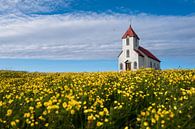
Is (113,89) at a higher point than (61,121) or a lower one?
higher

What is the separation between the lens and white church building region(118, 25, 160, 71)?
76.7 meters

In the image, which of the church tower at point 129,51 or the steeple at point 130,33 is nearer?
the church tower at point 129,51

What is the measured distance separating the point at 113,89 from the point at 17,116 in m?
4.72

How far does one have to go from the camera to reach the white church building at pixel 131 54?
7669 centimetres

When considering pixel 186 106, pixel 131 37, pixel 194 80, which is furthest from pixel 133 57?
pixel 186 106

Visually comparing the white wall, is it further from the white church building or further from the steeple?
the steeple

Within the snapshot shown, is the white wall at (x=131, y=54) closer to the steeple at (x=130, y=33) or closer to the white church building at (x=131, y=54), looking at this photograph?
the white church building at (x=131, y=54)

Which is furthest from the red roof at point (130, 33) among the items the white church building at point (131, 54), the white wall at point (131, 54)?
the white wall at point (131, 54)

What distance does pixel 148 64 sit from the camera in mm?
81438

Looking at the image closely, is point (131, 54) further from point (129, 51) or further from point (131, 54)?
point (129, 51)

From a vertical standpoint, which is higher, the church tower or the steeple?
the steeple

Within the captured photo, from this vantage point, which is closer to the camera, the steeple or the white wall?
the white wall

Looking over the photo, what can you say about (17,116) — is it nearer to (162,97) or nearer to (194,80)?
(162,97)

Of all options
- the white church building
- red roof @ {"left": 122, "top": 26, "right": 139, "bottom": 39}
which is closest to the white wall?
the white church building
